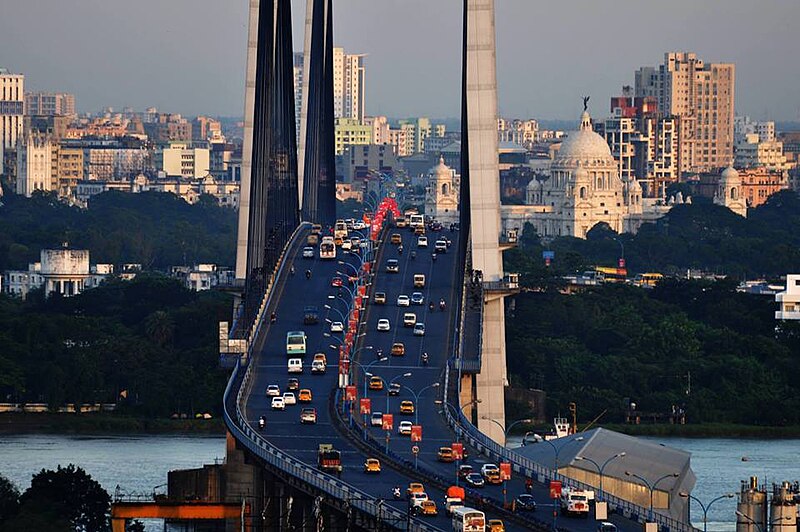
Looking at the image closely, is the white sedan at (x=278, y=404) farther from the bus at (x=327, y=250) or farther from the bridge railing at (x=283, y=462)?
the bus at (x=327, y=250)

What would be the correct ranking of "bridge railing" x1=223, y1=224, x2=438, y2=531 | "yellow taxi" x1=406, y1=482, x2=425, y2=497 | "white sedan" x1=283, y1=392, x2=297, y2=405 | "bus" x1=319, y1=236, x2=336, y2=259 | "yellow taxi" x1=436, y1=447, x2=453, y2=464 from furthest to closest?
1. "bus" x1=319, y1=236, x2=336, y2=259
2. "white sedan" x1=283, y1=392, x2=297, y2=405
3. "yellow taxi" x1=436, y1=447, x2=453, y2=464
4. "yellow taxi" x1=406, y1=482, x2=425, y2=497
5. "bridge railing" x1=223, y1=224, x2=438, y2=531

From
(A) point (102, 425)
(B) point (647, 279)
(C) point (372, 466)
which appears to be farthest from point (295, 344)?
(B) point (647, 279)

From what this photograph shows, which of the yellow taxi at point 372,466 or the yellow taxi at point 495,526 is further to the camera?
the yellow taxi at point 372,466

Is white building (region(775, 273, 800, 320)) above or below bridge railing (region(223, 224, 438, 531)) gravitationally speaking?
above

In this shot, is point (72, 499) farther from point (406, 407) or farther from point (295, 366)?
point (295, 366)

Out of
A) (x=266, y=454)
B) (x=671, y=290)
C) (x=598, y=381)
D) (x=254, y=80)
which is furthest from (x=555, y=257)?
(x=266, y=454)

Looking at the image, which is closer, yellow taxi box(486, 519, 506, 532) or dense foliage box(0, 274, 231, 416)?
yellow taxi box(486, 519, 506, 532)

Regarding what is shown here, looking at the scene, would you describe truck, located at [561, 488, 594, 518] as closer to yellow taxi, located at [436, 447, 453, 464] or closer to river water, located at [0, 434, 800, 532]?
yellow taxi, located at [436, 447, 453, 464]

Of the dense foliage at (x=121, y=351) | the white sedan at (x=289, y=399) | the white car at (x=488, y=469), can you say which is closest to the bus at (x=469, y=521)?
the white car at (x=488, y=469)

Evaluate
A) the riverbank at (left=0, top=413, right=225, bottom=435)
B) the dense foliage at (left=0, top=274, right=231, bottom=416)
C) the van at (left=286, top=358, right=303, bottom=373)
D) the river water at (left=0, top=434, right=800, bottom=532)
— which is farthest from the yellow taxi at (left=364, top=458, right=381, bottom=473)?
the dense foliage at (left=0, top=274, right=231, bottom=416)
